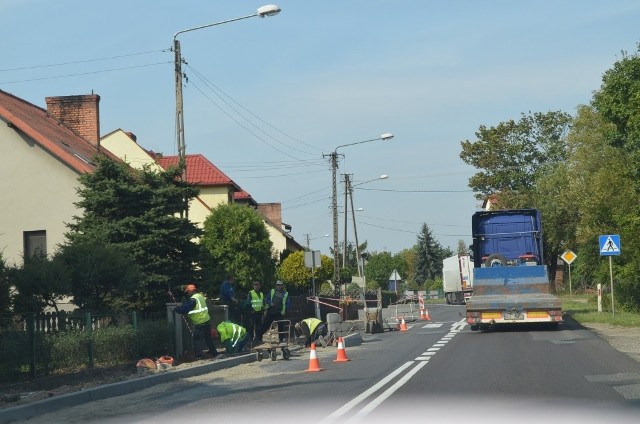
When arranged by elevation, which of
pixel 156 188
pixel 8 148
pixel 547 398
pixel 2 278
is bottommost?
pixel 547 398

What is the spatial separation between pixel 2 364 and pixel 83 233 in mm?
9413

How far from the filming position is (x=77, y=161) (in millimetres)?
31000

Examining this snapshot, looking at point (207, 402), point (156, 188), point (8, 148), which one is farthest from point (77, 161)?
point (207, 402)

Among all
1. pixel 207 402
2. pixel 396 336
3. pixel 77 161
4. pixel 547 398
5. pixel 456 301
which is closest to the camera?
pixel 547 398

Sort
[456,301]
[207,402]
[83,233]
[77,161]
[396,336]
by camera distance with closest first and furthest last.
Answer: [207,402], [83,233], [396,336], [77,161], [456,301]

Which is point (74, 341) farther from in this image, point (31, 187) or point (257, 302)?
point (31, 187)

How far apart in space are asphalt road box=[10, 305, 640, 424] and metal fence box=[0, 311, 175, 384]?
5.50ft

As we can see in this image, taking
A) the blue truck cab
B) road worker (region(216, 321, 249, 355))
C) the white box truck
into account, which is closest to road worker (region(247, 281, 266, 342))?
road worker (region(216, 321, 249, 355))

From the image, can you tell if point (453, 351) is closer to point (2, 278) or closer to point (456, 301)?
point (2, 278)

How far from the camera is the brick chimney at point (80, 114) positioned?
129ft

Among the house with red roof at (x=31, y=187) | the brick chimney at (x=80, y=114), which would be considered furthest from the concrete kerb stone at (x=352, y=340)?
the brick chimney at (x=80, y=114)

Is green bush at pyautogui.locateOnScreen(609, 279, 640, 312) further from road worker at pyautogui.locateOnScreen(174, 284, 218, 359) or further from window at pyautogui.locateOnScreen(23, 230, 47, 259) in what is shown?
window at pyautogui.locateOnScreen(23, 230, 47, 259)

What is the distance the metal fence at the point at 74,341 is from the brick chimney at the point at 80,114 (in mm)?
21126

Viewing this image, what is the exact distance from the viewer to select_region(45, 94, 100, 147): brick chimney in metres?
39.5
